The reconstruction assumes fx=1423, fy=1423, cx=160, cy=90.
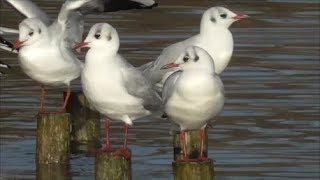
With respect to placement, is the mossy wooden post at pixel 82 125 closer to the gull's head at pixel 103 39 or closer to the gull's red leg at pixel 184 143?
the gull's head at pixel 103 39

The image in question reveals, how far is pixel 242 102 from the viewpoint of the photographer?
15.8 m

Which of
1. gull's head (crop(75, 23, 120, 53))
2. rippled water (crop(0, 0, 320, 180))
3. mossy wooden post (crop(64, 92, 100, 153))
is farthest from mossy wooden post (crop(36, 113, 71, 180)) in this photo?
gull's head (crop(75, 23, 120, 53))

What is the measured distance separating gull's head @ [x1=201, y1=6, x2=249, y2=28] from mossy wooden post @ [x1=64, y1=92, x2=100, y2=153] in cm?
171

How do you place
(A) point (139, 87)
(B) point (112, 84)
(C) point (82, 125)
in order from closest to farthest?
(B) point (112, 84), (A) point (139, 87), (C) point (82, 125)

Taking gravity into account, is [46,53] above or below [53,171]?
above

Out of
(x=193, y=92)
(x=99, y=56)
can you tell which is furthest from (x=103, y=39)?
(x=193, y=92)

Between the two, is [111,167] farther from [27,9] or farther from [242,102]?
[242,102]

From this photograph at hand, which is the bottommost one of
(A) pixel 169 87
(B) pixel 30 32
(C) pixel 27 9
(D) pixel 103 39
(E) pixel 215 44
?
(A) pixel 169 87

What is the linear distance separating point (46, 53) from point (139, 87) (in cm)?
166

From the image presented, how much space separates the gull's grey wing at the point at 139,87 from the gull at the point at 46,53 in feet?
4.86

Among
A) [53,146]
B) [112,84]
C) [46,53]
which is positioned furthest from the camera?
[46,53]

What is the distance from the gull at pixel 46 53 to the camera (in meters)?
12.9

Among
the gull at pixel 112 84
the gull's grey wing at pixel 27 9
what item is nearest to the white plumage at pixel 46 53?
the gull's grey wing at pixel 27 9

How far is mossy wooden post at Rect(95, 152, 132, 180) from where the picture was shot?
11016mm
